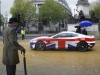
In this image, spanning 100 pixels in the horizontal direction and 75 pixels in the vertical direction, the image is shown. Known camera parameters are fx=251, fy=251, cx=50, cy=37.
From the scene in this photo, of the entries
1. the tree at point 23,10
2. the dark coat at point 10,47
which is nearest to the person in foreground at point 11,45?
the dark coat at point 10,47

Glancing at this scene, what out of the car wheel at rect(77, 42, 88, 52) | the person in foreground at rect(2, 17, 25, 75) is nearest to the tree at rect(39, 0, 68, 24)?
the car wheel at rect(77, 42, 88, 52)

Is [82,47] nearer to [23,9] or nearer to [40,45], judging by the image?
[40,45]

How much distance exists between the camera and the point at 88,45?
16.7 m

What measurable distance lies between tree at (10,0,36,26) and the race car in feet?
172

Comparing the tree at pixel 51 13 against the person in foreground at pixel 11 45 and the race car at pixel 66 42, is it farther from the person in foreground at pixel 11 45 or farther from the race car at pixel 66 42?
the person in foreground at pixel 11 45

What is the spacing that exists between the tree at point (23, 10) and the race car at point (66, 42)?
52.4 metres

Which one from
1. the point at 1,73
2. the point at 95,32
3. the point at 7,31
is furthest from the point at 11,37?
the point at 95,32

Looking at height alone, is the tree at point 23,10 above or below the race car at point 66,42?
above

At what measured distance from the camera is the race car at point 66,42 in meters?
16.6

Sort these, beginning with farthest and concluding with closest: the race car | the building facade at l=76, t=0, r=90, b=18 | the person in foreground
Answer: the building facade at l=76, t=0, r=90, b=18 → the race car → the person in foreground

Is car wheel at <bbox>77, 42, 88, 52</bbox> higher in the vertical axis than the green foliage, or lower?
lower

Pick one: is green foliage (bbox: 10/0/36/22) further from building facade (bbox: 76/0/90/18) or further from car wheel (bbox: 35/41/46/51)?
car wheel (bbox: 35/41/46/51)

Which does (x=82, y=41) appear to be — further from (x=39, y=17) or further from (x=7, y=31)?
(x=39, y=17)

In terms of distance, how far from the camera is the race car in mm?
16625
